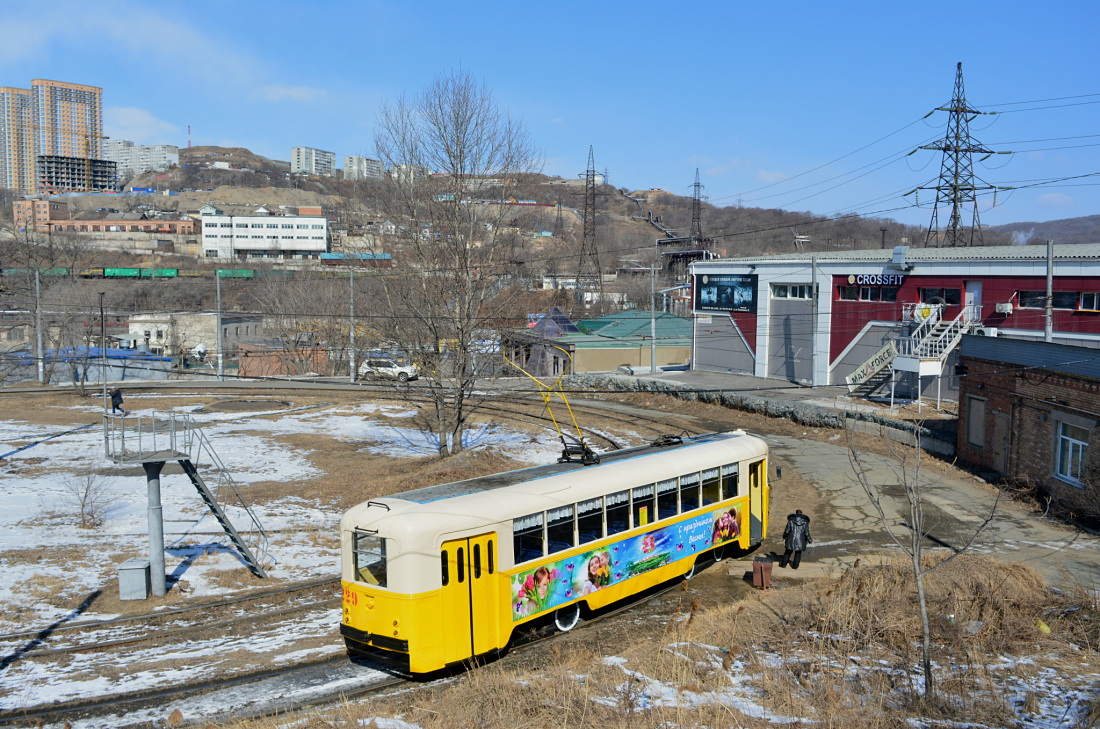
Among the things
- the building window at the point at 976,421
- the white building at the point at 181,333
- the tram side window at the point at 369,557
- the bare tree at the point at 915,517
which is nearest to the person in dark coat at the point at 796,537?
the bare tree at the point at 915,517

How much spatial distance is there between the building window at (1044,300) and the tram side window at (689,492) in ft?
71.3

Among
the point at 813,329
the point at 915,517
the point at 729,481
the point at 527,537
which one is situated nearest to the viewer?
the point at 915,517

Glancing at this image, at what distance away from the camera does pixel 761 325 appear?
4212 centimetres

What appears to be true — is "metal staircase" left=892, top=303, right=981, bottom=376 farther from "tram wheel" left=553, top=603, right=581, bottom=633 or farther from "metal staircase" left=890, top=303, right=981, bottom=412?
"tram wheel" left=553, top=603, right=581, bottom=633

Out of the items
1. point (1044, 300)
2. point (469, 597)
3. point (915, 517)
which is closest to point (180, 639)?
point (469, 597)

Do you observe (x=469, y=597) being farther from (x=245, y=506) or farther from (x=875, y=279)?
(x=875, y=279)

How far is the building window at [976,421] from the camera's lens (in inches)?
933

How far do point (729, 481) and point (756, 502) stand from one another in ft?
4.78

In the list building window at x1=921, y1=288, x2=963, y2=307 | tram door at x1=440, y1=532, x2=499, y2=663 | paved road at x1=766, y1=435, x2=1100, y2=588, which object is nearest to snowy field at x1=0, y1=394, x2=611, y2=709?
tram door at x1=440, y1=532, x2=499, y2=663

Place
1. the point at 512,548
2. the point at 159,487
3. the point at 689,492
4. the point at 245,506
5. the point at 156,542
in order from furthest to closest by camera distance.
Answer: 1. the point at 245,506
2. the point at 159,487
3. the point at 689,492
4. the point at 156,542
5. the point at 512,548

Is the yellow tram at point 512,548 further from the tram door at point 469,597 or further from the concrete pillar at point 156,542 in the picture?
the concrete pillar at point 156,542

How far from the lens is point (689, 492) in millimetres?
14430

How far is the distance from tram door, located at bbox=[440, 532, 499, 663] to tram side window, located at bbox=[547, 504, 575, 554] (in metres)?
1.17

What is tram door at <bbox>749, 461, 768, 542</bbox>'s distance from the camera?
16.3 metres
